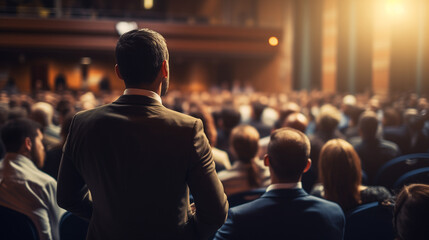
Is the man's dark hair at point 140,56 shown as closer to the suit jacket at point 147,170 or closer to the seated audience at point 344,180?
the suit jacket at point 147,170

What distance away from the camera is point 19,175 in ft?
8.10

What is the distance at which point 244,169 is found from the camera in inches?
121

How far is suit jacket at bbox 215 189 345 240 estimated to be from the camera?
1.72m

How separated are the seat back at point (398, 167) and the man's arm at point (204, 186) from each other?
2.27 m

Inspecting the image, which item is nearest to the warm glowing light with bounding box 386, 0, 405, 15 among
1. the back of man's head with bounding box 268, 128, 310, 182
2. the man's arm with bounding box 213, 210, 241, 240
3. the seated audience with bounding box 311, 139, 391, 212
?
the seated audience with bounding box 311, 139, 391, 212

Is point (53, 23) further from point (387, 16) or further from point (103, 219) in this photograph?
point (103, 219)

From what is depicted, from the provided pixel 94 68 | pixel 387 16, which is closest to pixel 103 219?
pixel 387 16

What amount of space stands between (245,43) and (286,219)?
17.9 m

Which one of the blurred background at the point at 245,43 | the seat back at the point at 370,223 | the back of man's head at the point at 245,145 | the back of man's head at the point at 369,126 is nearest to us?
the seat back at the point at 370,223

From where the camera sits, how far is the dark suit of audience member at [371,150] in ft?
12.7

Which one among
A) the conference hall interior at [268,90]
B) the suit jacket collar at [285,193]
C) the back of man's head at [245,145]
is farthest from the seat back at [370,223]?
the back of man's head at [245,145]

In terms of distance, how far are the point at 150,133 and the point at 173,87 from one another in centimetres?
2441

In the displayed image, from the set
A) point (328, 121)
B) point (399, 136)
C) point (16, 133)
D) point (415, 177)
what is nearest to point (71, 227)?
point (16, 133)

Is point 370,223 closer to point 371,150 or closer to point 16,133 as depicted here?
point 371,150
